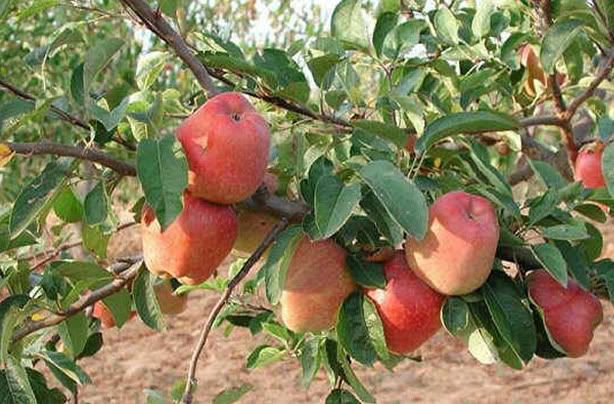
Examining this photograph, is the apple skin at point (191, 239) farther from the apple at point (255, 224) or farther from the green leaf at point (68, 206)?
the green leaf at point (68, 206)

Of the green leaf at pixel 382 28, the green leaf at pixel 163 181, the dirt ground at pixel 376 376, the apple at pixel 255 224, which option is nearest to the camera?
the green leaf at pixel 163 181

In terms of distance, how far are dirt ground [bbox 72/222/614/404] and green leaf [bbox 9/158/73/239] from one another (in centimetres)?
218

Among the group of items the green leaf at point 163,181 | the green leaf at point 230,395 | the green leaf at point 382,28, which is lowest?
the green leaf at point 230,395

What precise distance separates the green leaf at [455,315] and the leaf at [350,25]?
1.48 ft

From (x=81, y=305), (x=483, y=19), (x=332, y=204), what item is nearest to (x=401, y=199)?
(x=332, y=204)

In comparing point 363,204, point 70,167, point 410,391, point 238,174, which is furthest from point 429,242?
point 410,391

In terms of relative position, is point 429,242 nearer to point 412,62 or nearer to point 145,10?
point 145,10

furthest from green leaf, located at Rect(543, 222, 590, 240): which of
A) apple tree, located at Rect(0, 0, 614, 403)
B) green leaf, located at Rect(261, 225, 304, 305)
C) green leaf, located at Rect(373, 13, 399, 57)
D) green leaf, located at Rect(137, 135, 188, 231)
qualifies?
green leaf, located at Rect(373, 13, 399, 57)

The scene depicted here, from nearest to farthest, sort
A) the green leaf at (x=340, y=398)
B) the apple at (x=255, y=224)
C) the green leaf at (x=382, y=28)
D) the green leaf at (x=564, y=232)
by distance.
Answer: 1. the green leaf at (x=564, y=232)
2. the apple at (x=255, y=224)
3. the green leaf at (x=340, y=398)
4. the green leaf at (x=382, y=28)

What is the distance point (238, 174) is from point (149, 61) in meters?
0.38

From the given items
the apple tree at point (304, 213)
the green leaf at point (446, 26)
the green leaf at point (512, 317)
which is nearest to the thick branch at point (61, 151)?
the apple tree at point (304, 213)

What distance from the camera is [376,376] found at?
3.18m

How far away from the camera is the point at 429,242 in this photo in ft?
2.79

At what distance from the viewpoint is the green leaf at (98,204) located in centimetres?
87
